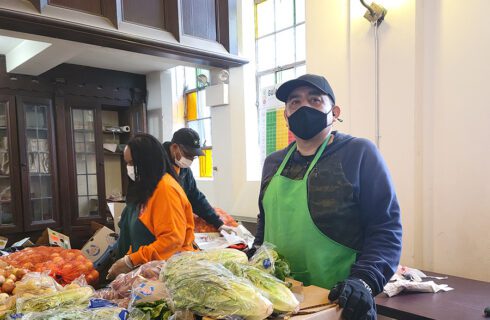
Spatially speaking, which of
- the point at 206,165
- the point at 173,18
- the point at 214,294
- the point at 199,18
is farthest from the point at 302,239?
the point at 206,165

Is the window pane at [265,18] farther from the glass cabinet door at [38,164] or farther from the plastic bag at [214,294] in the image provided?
the plastic bag at [214,294]

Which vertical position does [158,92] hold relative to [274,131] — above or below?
above

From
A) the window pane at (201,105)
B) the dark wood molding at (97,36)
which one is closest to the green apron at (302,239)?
the dark wood molding at (97,36)

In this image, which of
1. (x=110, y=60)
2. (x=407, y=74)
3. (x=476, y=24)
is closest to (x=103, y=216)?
(x=110, y=60)

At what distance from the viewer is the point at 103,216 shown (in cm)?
508

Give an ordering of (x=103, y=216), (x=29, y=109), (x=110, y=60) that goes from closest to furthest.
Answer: (x=29, y=109)
(x=110, y=60)
(x=103, y=216)

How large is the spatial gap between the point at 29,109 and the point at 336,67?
376 cm

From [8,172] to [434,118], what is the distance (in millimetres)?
4487

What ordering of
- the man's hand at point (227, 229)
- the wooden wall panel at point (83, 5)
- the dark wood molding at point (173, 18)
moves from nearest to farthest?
the wooden wall panel at point (83, 5), the man's hand at point (227, 229), the dark wood molding at point (173, 18)

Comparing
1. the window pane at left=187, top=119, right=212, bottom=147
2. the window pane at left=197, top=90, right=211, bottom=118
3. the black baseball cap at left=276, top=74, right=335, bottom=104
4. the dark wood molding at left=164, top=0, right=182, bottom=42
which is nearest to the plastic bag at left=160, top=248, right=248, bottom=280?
the black baseball cap at left=276, top=74, right=335, bottom=104

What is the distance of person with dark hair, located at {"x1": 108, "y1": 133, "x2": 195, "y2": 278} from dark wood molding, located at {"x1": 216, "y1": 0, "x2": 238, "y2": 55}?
1.78 m

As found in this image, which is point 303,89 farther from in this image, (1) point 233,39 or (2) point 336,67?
(1) point 233,39

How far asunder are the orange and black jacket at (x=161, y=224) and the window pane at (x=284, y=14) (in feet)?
8.00

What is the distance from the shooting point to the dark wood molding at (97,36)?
2307mm
